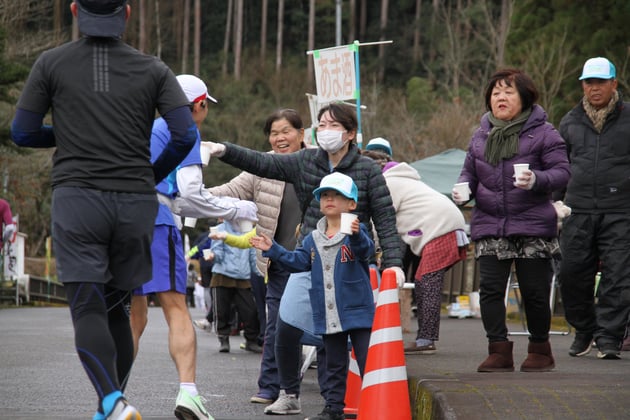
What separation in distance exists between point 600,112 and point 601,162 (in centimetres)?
37

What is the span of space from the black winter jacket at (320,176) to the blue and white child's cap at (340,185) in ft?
0.69

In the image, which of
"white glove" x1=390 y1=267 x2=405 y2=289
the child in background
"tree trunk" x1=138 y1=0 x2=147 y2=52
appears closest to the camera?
"white glove" x1=390 y1=267 x2=405 y2=289

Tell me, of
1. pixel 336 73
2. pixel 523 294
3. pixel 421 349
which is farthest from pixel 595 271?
pixel 336 73

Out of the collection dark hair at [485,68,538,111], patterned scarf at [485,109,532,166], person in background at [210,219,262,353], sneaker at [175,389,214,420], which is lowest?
person in background at [210,219,262,353]

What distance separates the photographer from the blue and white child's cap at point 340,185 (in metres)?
6.80

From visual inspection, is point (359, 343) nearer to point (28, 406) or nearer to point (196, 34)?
point (28, 406)

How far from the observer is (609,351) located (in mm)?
9148

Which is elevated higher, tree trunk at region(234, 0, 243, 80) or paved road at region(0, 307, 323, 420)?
tree trunk at region(234, 0, 243, 80)

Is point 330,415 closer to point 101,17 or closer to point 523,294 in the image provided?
point 523,294

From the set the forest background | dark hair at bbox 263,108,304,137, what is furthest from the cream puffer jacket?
the forest background

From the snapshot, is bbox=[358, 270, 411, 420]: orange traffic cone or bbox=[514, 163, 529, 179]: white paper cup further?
bbox=[514, 163, 529, 179]: white paper cup

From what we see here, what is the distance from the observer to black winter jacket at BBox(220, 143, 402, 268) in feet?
23.1

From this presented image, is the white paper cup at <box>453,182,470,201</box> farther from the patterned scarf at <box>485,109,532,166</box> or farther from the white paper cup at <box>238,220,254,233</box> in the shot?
the white paper cup at <box>238,220,254,233</box>

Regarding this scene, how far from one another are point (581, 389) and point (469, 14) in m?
55.7
